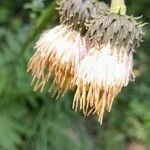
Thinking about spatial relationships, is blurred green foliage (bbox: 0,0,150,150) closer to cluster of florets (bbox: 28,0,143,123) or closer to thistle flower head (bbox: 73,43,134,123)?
cluster of florets (bbox: 28,0,143,123)

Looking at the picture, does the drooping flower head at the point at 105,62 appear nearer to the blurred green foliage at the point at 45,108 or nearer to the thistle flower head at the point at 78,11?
the thistle flower head at the point at 78,11

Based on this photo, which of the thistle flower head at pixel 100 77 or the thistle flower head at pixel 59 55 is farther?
the thistle flower head at pixel 59 55

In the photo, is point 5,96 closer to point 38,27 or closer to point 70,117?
point 70,117

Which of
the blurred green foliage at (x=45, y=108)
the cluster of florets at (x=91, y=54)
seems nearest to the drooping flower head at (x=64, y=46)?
the cluster of florets at (x=91, y=54)

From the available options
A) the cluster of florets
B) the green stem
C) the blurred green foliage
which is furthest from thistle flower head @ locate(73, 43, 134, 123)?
the blurred green foliage

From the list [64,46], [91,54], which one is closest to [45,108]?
[64,46]

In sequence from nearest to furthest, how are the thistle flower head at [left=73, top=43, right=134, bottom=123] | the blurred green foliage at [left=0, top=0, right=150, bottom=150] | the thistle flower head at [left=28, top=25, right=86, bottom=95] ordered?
the thistle flower head at [left=73, top=43, right=134, bottom=123] < the thistle flower head at [left=28, top=25, right=86, bottom=95] < the blurred green foliage at [left=0, top=0, right=150, bottom=150]

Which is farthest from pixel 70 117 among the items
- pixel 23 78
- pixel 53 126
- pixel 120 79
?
pixel 120 79
